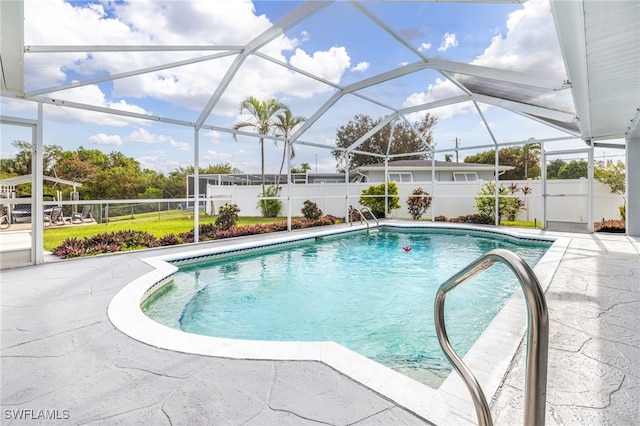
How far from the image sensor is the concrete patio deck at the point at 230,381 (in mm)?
1934

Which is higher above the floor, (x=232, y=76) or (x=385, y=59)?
(x=385, y=59)

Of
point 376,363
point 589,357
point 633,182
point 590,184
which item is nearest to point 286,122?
point 590,184

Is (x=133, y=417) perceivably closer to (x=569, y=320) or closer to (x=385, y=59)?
(x=569, y=320)

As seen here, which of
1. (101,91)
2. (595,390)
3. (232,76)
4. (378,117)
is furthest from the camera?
(378,117)

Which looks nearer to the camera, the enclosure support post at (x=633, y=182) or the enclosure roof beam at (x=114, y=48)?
the enclosure roof beam at (x=114, y=48)

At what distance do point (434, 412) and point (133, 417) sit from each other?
178cm

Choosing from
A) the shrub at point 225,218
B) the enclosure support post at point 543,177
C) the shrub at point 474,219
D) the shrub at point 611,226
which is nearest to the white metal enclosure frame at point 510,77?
the enclosure support post at point 543,177

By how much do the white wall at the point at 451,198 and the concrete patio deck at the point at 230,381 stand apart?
318 inches

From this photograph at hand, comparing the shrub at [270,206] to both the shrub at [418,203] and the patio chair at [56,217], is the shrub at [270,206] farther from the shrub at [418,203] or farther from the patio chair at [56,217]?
the patio chair at [56,217]

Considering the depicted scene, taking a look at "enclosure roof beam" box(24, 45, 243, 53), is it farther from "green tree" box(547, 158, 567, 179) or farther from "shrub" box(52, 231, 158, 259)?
"green tree" box(547, 158, 567, 179)

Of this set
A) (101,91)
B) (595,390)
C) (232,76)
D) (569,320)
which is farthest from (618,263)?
(101,91)

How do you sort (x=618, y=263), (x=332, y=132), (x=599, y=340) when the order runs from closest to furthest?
(x=599, y=340)
(x=618, y=263)
(x=332, y=132)

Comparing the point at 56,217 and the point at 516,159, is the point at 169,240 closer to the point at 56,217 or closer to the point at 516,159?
the point at 56,217

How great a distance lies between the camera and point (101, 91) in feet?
21.8
